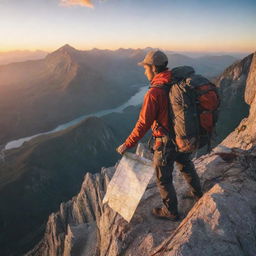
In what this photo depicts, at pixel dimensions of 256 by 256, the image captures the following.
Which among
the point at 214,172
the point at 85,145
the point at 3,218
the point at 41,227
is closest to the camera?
the point at 214,172

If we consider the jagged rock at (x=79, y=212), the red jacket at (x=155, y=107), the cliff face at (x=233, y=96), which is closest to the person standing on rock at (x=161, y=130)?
the red jacket at (x=155, y=107)

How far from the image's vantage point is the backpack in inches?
199

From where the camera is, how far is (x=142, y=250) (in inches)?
241

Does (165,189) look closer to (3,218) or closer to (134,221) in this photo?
(134,221)

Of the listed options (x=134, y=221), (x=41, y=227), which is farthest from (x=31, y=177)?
(x=134, y=221)

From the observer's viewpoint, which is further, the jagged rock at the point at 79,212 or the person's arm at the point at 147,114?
the jagged rock at the point at 79,212

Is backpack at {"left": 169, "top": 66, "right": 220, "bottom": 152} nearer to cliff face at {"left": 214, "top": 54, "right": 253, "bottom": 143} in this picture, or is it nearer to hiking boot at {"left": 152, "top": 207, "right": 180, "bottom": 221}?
hiking boot at {"left": 152, "top": 207, "right": 180, "bottom": 221}

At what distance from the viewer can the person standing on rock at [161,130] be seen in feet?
17.5

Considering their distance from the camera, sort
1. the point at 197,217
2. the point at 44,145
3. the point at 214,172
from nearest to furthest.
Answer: the point at 197,217, the point at 214,172, the point at 44,145

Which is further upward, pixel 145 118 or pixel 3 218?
pixel 145 118

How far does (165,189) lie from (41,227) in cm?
7534

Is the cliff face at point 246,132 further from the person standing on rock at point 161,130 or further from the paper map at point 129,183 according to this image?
the paper map at point 129,183

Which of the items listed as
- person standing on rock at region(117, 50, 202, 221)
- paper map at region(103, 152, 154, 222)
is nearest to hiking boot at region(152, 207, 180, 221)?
person standing on rock at region(117, 50, 202, 221)

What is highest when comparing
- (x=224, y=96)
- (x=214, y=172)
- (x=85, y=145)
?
(x=214, y=172)
